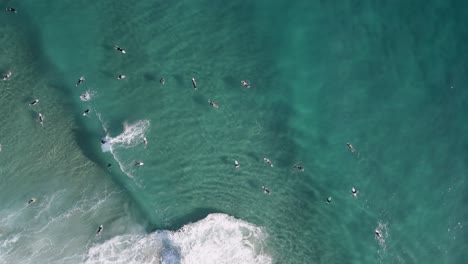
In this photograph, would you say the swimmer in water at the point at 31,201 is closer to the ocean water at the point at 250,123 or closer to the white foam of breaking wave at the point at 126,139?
the ocean water at the point at 250,123

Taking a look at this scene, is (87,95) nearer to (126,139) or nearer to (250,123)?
(126,139)

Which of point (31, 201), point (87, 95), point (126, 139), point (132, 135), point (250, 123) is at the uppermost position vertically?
point (87, 95)

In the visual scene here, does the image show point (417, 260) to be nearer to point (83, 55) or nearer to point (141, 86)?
point (141, 86)

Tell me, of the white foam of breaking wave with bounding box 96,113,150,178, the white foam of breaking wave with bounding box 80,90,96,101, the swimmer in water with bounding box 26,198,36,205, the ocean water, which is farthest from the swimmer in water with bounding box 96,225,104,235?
the white foam of breaking wave with bounding box 80,90,96,101

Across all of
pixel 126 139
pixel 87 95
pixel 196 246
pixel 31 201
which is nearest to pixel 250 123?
pixel 126 139

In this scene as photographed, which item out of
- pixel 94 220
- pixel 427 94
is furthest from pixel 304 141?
pixel 94 220
